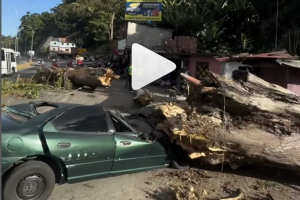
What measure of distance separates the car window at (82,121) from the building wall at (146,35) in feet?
81.6

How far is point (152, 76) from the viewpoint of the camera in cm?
429

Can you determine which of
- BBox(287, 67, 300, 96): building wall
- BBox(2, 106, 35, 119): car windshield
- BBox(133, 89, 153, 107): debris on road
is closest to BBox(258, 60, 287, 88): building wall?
BBox(287, 67, 300, 96): building wall

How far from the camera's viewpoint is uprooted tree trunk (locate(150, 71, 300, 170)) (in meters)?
5.00

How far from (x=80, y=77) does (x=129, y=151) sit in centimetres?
1052

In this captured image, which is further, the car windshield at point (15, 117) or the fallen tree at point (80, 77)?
the fallen tree at point (80, 77)

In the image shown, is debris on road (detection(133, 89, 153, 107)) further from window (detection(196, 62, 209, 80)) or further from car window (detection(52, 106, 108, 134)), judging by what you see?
car window (detection(52, 106, 108, 134))

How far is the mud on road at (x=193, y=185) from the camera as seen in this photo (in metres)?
4.37

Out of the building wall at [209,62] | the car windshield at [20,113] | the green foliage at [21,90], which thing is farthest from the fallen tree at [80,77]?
the car windshield at [20,113]

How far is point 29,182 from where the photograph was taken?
148 inches

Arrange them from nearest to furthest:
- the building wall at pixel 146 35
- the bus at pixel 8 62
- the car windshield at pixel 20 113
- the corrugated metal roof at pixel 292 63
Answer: the car windshield at pixel 20 113 < the corrugated metal roof at pixel 292 63 < the bus at pixel 8 62 < the building wall at pixel 146 35

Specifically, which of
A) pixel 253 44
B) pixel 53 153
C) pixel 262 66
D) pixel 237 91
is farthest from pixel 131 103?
pixel 253 44

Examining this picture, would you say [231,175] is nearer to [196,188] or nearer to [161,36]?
[196,188]

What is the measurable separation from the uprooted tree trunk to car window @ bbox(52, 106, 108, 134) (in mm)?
1281
